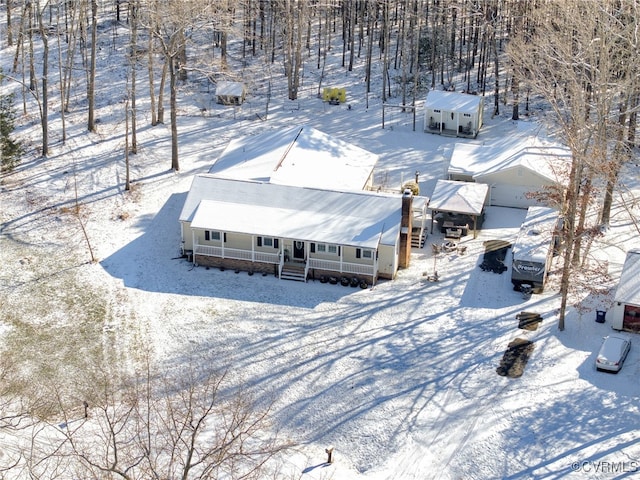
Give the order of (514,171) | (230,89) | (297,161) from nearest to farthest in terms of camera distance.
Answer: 1. (297,161)
2. (514,171)
3. (230,89)

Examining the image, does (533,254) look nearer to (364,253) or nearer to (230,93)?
(364,253)

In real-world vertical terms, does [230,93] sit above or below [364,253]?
above

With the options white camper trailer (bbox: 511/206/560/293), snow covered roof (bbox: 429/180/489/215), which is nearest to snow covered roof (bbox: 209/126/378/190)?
snow covered roof (bbox: 429/180/489/215)

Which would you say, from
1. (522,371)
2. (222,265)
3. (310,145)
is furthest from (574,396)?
(310,145)

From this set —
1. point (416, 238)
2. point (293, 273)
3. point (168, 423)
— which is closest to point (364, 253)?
point (293, 273)

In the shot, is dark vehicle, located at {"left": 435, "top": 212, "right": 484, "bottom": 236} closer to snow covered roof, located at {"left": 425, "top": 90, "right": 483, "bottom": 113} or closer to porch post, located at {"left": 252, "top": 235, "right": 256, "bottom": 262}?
porch post, located at {"left": 252, "top": 235, "right": 256, "bottom": 262}

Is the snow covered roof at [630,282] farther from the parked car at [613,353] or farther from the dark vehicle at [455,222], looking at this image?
the dark vehicle at [455,222]

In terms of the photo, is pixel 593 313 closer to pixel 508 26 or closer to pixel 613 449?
pixel 613 449

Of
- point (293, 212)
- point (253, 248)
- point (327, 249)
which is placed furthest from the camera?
point (293, 212)
